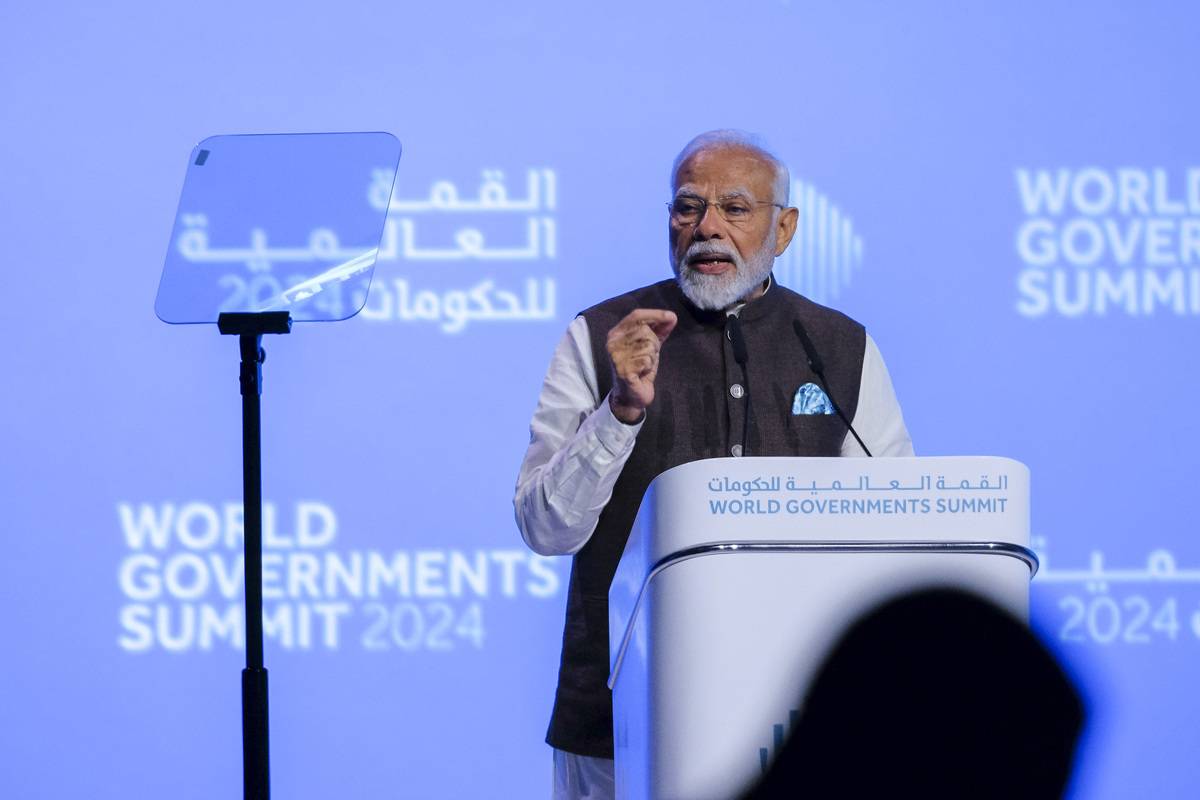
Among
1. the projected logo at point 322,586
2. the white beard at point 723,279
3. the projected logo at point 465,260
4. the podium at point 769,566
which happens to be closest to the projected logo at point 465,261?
the projected logo at point 465,260

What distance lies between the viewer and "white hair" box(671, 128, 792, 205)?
2379 mm

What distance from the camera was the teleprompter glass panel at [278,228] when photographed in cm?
215

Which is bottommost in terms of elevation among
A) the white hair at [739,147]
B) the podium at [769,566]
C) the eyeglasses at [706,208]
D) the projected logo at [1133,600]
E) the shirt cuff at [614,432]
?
the projected logo at [1133,600]

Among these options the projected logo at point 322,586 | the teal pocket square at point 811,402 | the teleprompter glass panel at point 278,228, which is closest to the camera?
the teleprompter glass panel at point 278,228

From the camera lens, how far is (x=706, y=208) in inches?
92.0

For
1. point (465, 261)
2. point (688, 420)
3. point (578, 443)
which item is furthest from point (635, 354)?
point (465, 261)

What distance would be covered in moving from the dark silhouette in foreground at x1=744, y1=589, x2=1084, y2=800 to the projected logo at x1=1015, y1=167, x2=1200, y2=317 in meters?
2.63

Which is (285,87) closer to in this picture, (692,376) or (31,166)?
(31,166)

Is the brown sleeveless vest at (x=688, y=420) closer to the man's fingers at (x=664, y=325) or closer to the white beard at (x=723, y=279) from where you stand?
the white beard at (x=723, y=279)

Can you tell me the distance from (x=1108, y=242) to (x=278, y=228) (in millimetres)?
1852

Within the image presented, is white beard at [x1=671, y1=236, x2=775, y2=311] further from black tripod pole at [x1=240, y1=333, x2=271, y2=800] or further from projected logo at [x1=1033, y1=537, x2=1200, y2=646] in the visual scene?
projected logo at [x1=1033, y1=537, x2=1200, y2=646]

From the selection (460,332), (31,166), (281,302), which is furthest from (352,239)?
(31,166)

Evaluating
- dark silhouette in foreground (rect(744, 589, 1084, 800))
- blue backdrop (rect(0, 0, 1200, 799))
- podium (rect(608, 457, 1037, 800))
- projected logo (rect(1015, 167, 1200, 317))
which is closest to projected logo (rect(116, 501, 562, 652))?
blue backdrop (rect(0, 0, 1200, 799))

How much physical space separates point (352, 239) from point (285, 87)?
3.69ft
